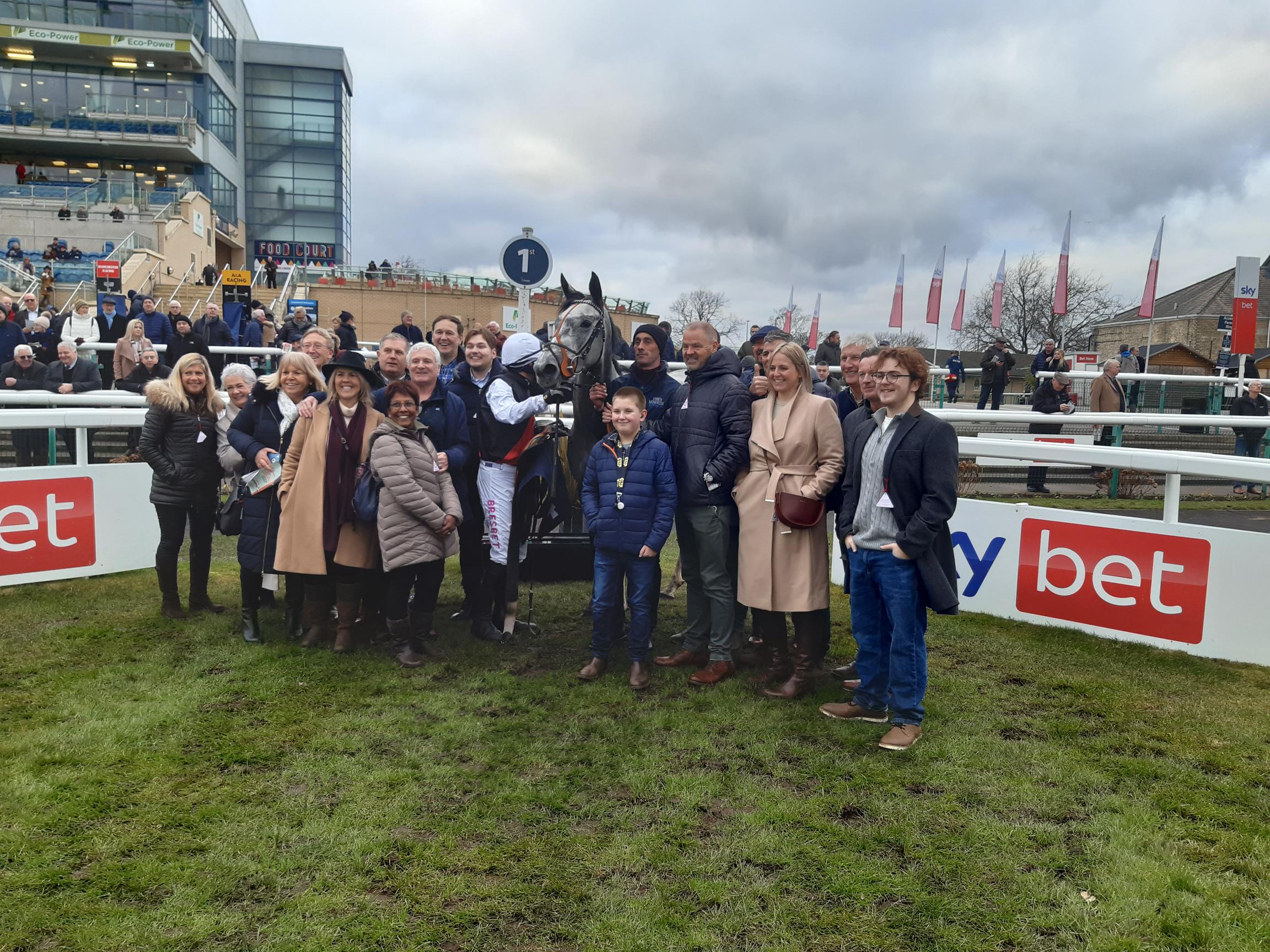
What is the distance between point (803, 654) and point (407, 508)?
95.3 inches

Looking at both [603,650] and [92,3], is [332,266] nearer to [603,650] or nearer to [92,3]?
[92,3]

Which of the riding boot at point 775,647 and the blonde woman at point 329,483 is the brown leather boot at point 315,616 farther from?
the riding boot at point 775,647

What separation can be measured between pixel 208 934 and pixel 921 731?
A: 3.14 metres

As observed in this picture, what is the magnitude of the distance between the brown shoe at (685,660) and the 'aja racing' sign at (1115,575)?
1.78 m

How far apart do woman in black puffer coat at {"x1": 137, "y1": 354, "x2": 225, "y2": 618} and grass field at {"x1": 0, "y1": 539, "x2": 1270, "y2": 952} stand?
2.69ft

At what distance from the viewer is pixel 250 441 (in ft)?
18.1

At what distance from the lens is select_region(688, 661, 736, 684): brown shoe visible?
4.99 meters

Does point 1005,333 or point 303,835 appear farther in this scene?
point 1005,333

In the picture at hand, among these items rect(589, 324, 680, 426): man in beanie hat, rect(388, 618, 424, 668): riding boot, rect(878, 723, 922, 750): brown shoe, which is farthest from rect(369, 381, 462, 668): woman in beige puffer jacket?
rect(878, 723, 922, 750): brown shoe

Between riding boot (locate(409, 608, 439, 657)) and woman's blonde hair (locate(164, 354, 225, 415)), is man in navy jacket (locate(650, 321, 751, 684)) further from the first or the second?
woman's blonde hair (locate(164, 354, 225, 415))

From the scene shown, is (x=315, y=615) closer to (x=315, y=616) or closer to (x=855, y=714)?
(x=315, y=616)

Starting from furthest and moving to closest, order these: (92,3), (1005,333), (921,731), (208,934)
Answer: (1005,333) < (92,3) < (921,731) < (208,934)

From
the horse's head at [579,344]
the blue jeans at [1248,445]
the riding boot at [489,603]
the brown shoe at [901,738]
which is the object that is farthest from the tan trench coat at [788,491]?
the blue jeans at [1248,445]

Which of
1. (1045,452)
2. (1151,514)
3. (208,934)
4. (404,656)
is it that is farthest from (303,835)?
(1151,514)
